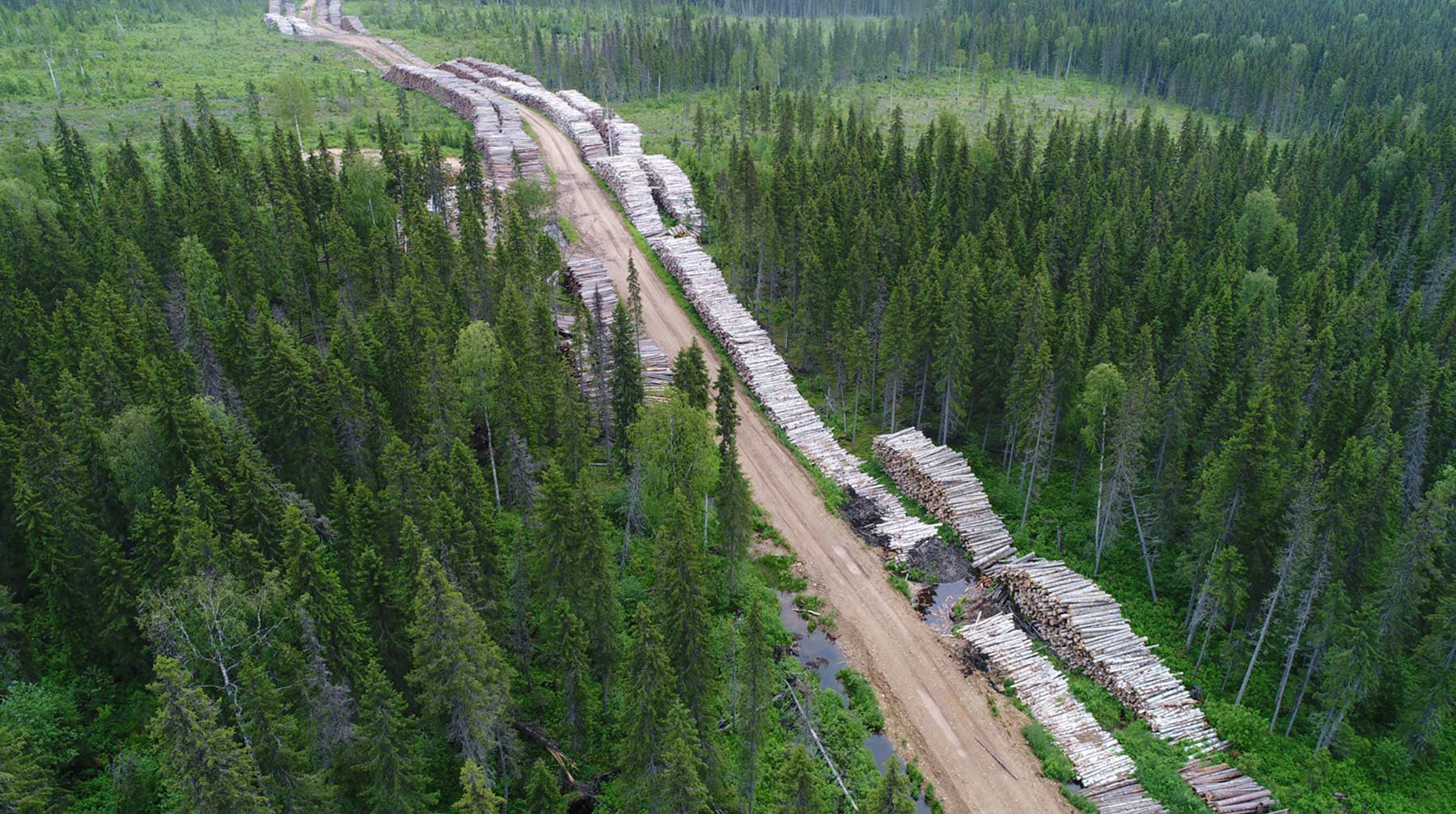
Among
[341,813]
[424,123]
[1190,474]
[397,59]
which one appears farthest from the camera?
[397,59]

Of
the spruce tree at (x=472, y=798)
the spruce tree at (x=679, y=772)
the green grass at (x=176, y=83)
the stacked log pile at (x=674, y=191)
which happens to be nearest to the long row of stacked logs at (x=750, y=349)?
the stacked log pile at (x=674, y=191)

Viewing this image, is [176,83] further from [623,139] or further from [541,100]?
[623,139]

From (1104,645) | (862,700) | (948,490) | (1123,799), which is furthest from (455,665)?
(948,490)

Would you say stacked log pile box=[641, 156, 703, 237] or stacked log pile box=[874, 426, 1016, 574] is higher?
stacked log pile box=[641, 156, 703, 237]

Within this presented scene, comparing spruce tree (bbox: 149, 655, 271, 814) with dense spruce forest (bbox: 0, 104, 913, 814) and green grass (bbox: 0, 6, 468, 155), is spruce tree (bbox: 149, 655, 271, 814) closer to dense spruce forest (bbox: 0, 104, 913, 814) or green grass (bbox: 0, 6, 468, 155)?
dense spruce forest (bbox: 0, 104, 913, 814)

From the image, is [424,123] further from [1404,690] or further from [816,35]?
[1404,690]

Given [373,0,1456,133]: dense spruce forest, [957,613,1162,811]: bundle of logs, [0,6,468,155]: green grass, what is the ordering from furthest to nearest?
[373,0,1456,133]: dense spruce forest
[0,6,468,155]: green grass
[957,613,1162,811]: bundle of logs

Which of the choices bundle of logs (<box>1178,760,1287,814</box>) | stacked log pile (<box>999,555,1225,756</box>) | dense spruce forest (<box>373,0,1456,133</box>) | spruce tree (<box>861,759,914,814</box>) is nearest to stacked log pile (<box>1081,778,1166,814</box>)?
bundle of logs (<box>1178,760,1287,814</box>)

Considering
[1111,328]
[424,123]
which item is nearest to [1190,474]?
[1111,328]
